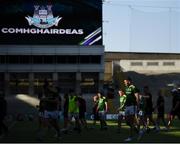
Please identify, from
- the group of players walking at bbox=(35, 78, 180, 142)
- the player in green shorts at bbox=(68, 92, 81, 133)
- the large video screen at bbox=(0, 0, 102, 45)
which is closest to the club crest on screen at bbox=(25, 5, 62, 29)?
the large video screen at bbox=(0, 0, 102, 45)

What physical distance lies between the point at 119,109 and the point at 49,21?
62236 mm

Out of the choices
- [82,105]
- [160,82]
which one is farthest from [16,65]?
[82,105]

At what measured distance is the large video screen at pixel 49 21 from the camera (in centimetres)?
8250

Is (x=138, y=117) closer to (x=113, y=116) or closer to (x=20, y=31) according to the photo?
(x=113, y=116)

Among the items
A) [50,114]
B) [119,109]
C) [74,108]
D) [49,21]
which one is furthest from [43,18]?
[50,114]

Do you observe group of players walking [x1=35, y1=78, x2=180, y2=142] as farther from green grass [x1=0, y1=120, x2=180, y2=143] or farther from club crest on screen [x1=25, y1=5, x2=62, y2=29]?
club crest on screen [x1=25, y1=5, x2=62, y2=29]

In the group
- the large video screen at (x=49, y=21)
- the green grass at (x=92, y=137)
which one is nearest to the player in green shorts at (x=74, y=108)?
the green grass at (x=92, y=137)

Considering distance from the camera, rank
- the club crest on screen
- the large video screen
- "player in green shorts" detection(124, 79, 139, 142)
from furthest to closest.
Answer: the club crest on screen
the large video screen
"player in green shorts" detection(124, 79, 139, 142)

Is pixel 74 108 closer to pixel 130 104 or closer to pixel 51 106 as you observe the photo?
pixel 51 106

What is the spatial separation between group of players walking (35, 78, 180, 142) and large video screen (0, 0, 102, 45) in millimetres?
57585

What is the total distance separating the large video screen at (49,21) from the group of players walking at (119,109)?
189 ft

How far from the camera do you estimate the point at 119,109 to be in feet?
71.4

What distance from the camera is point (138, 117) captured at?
2052 centimetres

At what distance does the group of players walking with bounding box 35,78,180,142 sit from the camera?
1738cm
